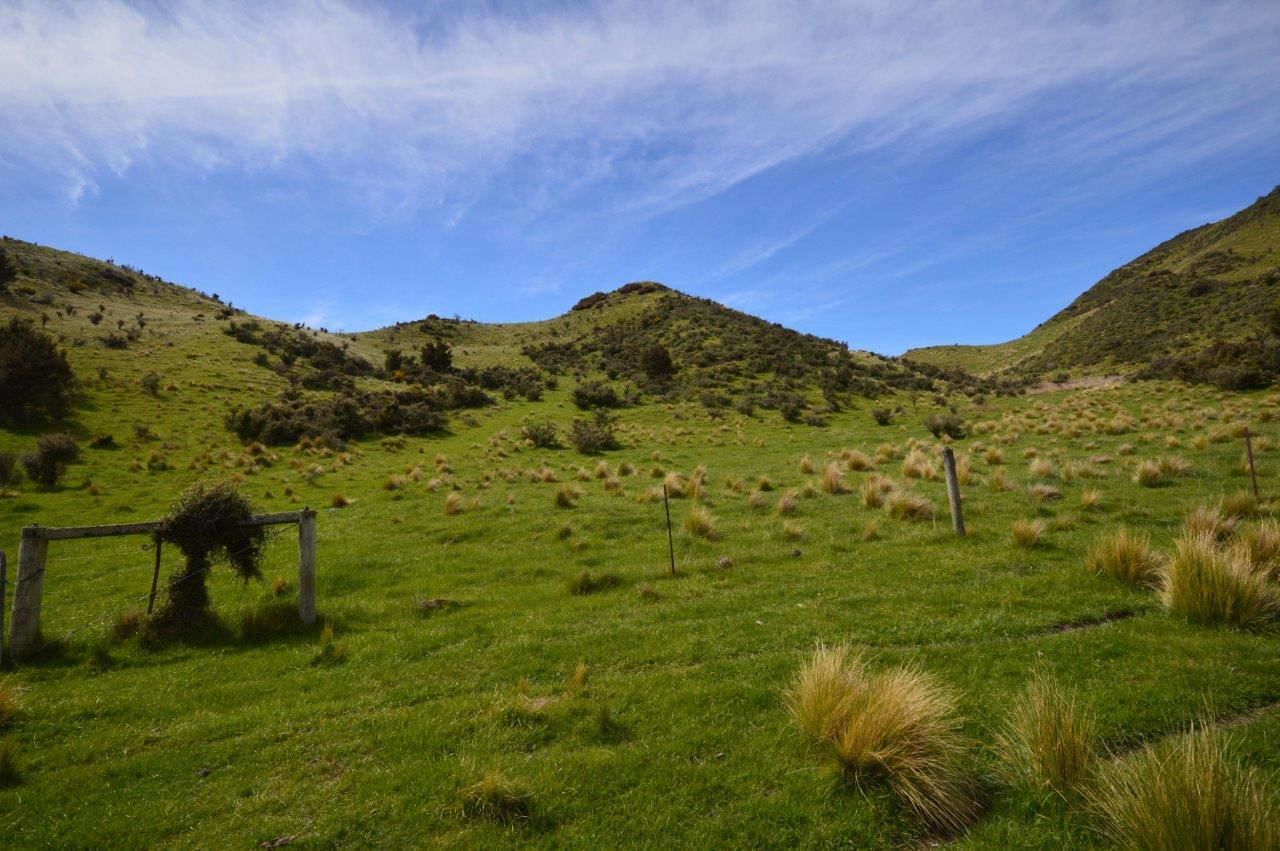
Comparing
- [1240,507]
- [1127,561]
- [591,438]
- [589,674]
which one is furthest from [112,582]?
[1240,507]

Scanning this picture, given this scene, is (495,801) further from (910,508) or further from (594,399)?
(594,399)

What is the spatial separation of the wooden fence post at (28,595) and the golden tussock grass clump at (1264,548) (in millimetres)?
17915

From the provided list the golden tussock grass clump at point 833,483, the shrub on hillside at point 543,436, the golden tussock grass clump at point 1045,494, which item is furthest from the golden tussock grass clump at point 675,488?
the shrub on hillside at point 543,436

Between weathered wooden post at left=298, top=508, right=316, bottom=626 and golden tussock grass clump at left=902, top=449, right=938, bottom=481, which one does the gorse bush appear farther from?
golden tussock grass clump at left=902, top=449, right=938, bottom=481

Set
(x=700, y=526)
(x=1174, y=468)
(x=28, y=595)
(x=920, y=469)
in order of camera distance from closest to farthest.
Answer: (x=28, y=595) → (x=700, y=526) → (x=1174, y=468) → (x=920, y=469)

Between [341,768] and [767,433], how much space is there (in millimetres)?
35910

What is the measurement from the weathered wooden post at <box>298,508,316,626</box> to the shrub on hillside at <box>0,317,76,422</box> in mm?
30878

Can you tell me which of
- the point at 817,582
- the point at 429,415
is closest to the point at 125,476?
the point at 429,415

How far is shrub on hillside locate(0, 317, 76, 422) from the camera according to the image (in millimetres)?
29094

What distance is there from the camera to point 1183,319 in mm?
67312

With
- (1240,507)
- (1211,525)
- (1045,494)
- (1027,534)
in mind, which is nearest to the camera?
(1211,525)

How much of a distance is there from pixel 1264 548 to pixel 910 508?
6495mm

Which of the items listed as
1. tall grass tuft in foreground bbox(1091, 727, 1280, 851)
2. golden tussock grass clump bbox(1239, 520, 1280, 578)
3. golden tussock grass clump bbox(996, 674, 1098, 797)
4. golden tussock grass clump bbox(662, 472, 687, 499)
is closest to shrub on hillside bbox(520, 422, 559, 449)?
golden tussock grass clump bbox(662, 472, 687, 499)

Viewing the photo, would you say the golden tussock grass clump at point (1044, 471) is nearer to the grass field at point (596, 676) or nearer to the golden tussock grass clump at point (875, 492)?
the grass field at point (596, 676)
